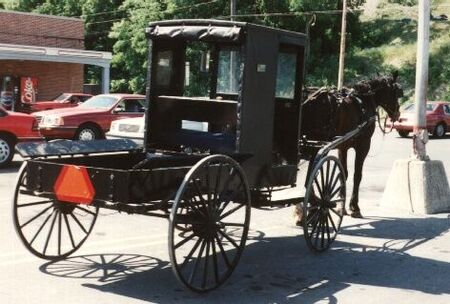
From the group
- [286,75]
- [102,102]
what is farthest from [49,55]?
[286,75]

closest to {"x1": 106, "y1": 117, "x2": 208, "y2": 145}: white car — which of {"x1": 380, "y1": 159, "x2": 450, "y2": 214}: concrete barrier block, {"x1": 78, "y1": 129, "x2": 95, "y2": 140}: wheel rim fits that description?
{"x1": 78, "y1": 129, "x2": 95, "y2": 140}: wheel rim

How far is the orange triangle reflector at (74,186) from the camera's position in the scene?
566cm

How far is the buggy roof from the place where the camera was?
6355mm

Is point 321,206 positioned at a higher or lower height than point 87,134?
lower

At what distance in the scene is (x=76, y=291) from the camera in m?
5.71

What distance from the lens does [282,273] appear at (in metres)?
6.61

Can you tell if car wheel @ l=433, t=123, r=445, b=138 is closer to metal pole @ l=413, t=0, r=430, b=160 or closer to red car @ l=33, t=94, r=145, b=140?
red car @ l=33, t=94, r=145, b=140

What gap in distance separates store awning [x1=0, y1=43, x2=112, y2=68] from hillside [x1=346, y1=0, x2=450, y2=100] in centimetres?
1752

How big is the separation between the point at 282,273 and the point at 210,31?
259cm

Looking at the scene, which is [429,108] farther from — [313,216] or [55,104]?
[313,216]

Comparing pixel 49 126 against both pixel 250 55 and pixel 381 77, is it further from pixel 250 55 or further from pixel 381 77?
pixel 250 55

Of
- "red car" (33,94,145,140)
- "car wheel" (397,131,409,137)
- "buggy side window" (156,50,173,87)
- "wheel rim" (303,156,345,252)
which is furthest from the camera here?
"car wheel" (397,131,409,137)

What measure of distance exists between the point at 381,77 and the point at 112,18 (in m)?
46.0

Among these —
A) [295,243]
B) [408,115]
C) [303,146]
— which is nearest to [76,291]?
[295,243]
